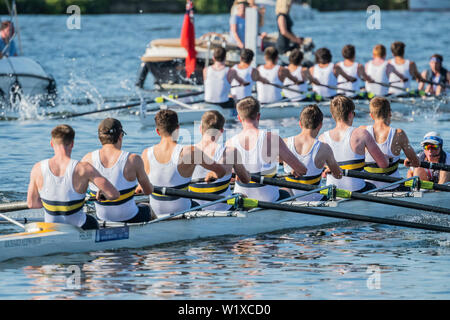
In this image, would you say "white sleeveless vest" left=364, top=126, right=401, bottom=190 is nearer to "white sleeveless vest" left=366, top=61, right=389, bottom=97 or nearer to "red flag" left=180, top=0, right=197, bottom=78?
"white sleeveless vest" left=366, top=61, right=389, bottom=97

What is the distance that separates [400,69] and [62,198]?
1377cm

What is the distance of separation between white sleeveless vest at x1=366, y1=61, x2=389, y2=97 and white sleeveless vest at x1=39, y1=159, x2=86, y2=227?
1320 cm

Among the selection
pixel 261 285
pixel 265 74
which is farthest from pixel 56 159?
pixel 265 74

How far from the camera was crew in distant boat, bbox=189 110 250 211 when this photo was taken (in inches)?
401

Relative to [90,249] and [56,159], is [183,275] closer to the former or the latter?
[90,249]

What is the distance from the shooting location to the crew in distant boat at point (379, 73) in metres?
21.6

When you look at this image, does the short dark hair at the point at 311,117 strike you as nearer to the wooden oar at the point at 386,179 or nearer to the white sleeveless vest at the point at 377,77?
the wooden oar at the point at 386,179

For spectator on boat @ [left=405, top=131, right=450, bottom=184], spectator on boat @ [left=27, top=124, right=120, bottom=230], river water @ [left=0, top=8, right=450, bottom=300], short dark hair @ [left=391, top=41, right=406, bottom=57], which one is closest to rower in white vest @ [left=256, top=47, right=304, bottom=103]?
short dark hair @ [left=391, top=41, right=406, bottom=57]

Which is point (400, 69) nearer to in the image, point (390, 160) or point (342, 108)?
point (390, 160)

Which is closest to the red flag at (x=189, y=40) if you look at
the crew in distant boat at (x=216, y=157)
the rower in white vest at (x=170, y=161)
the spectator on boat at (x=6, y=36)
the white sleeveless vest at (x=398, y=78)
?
the spectator on boat at (x=6, y=36)

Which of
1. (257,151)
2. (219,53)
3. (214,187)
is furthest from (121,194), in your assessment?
(219,53)

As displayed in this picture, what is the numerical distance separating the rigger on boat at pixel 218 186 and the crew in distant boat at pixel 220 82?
820cm

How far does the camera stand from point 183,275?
30.5 feet

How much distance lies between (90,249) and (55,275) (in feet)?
2.10
